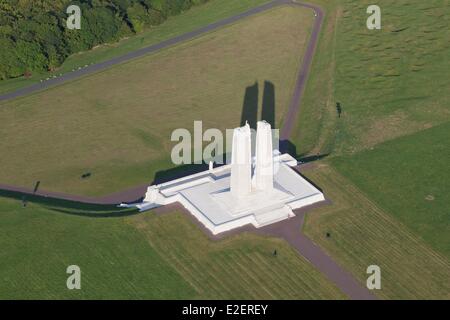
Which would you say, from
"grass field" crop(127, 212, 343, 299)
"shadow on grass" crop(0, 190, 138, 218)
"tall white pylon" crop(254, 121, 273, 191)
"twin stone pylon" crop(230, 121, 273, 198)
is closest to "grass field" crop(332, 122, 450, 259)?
"tall white pylon" crop(254, 121, 273, 191)

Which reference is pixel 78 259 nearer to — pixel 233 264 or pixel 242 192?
pixel 233 264

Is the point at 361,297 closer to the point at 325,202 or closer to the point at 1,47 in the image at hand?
the point at 325,202

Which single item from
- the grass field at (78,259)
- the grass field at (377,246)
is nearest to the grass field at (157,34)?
the grass field at (78,259)

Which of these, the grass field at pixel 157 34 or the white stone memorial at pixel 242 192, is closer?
the white stone memorial at pixel 242 192

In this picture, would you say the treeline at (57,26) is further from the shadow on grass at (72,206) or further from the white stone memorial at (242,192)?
the white stone memorial at (242,192)

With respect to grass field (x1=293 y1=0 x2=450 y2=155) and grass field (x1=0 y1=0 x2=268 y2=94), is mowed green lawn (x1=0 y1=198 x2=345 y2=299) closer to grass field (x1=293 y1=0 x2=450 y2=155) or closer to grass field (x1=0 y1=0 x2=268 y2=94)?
grass field (x1=293 y1=0 x2=450 y2=155)
